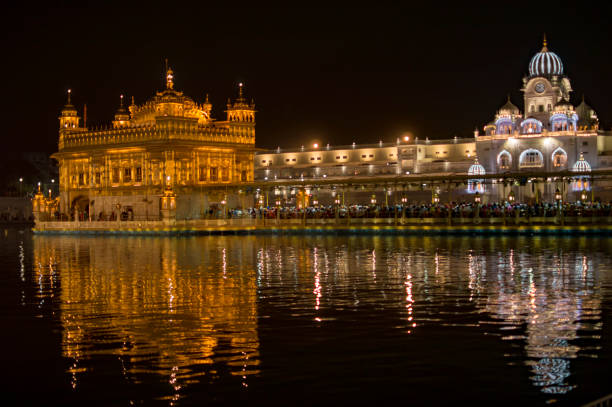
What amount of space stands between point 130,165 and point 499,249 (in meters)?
34.8

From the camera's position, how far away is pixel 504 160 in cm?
9800

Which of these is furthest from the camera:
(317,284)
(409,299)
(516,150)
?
(516,150)

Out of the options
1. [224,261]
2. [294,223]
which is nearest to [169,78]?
[294,223]

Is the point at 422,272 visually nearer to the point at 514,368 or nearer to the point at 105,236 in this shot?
the point at 514,368

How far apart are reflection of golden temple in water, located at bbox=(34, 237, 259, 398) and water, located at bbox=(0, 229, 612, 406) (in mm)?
46

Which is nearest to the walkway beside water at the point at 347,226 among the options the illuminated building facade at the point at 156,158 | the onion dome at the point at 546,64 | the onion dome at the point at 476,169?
the illuminated building facade at the point at 156,158

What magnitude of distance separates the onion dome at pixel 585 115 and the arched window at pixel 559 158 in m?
6.20

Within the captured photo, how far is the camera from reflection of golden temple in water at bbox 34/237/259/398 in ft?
45.6

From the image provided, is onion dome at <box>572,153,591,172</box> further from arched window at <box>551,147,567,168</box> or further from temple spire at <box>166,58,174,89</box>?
temple spire at <box>166,58,174,89</box>

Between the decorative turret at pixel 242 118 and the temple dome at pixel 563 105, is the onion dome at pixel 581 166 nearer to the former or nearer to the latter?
the temple dome at pixel 563 105

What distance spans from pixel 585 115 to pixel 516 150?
11180mm

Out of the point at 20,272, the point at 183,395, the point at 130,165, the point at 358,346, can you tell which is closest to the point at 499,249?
the point at 20,272

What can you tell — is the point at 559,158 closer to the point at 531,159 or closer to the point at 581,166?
the point at 531,159

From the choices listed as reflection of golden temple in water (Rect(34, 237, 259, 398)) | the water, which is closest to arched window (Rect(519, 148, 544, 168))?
reflection of golden temple in water (Rect(34, 237, 259, 398))
